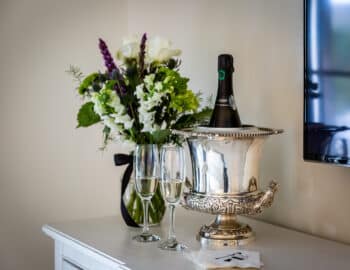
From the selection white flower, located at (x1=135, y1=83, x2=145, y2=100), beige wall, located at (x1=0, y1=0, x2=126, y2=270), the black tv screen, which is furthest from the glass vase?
beige wall, located at (x1=0, y1=0, x2=126, y2=270)

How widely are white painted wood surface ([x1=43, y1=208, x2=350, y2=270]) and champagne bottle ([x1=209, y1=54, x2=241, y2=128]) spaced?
0.31 meters

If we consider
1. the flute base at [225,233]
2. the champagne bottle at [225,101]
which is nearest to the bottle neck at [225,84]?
the champagne bottle at [225,101]

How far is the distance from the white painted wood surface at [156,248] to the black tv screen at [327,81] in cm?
22

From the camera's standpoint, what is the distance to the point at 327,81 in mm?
1317

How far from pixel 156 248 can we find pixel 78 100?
3.18 feet

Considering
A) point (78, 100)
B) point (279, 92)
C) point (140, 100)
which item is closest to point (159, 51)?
point (140, 100)

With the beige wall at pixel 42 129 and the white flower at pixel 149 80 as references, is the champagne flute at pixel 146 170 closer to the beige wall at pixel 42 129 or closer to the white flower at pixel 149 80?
the white flower at pixel 149 80

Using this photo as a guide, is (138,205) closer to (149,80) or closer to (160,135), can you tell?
(160,135)

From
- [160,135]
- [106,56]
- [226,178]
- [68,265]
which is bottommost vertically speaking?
[68,265]

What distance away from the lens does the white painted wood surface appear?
127 centimetres

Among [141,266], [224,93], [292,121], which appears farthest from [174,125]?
[141,266]

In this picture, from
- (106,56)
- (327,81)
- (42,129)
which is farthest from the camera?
(42,129)

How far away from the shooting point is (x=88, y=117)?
160 cm

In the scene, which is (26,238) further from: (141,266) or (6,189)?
(141,266)
